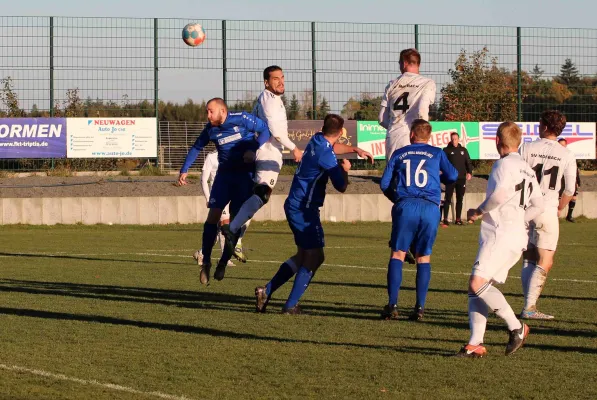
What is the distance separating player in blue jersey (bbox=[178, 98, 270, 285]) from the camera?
1195 cm

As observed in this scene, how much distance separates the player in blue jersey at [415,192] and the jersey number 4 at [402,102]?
2.15 metres

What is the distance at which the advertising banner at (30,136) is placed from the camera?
101ft

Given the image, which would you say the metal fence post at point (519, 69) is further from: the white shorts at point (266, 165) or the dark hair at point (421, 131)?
the dark hair at point (421, 131)

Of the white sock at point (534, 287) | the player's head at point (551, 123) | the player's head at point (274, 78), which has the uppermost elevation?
the player's head at point (274, 78)

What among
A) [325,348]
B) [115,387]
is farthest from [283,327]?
[115,387]

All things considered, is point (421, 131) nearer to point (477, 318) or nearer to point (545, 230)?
point (545, 230)

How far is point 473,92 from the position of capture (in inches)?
1368

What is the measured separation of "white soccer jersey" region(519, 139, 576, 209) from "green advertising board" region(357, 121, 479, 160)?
21.4m

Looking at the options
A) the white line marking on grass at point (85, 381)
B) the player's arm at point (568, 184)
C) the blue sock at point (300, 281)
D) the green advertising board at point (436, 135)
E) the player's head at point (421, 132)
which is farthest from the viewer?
the green advertising board at point (436, 135)

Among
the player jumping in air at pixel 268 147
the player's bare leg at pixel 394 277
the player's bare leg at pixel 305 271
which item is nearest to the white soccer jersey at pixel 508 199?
the player's bare leg at pixel 394 277

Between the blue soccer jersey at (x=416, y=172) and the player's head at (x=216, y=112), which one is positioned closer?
the blue soccer jersey at (x=416, y=172)

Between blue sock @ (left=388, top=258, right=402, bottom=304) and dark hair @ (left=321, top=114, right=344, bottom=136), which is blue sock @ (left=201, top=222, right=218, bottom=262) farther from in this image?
blue sock @ (left=388, top=258, right=402, bottom=304)

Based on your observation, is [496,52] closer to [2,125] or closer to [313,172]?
[2,125]

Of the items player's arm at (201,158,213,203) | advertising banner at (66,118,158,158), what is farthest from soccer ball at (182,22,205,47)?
player's arm at (201,158,213,203)
